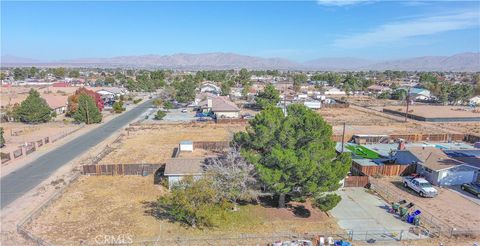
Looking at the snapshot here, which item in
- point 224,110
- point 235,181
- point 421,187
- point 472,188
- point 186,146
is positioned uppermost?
point 224,110

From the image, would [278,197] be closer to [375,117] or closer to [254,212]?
[254,212]

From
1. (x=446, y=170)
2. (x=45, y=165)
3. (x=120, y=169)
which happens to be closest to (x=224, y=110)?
(x=120, y=169)

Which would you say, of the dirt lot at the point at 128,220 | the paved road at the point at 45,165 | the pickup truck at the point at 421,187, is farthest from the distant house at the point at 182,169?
the pickup truck at the point at 421,187

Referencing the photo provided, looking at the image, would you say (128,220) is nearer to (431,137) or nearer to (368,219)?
(368,219)

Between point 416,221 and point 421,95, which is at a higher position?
point 421,95

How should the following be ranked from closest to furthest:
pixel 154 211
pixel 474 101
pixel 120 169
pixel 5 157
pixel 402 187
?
pixel 154 211
pixel 402 187
pixel 120 169
pixel 5 157
pixel 474 101

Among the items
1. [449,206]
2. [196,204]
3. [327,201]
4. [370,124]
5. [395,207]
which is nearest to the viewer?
[196,204]

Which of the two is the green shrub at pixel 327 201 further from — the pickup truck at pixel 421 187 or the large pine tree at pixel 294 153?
the pickup truck at pixel 421 187
